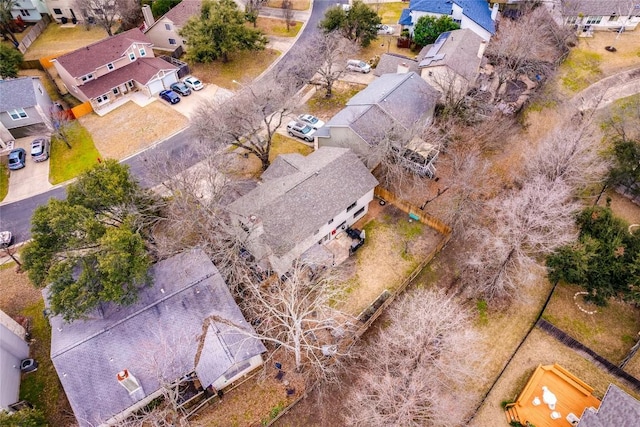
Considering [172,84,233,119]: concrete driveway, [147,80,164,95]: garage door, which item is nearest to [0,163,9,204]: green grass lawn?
[147,80,164,95]: garage door

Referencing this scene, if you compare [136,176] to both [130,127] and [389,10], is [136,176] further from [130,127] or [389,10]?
[389,10]

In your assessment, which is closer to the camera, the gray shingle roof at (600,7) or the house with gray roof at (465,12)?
the house with gray roof at (465,12)

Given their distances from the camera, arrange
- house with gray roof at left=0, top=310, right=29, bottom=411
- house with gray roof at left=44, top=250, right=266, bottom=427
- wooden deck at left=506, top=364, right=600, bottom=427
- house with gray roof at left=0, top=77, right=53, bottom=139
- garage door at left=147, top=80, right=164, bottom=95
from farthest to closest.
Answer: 1. garage door at left=147, top=80, right=164, bottom=95
2. house with gray roof at left=0, top=77, right=53, bottom=139
3. house with gray roof at left=0, top=310, right=29, bottom=411
4. wooden deck at left=506, top=364, right=600, bottom=427
5. house with gray roof at left=44, top=250, right=266, bottom=427

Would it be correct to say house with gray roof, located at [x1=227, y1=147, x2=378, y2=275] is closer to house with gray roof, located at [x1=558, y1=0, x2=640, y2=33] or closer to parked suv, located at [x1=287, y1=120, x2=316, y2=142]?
parked suv, located at [x1=287, y1=120, x2=316, y2=142]

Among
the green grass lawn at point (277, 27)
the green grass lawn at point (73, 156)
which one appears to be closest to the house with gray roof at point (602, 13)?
the green grass lawn at point (277, 27)

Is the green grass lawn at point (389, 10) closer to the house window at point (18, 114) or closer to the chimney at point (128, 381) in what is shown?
the house window at point (18, 114)

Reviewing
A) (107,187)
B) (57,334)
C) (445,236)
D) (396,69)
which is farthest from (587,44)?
(57,334)
